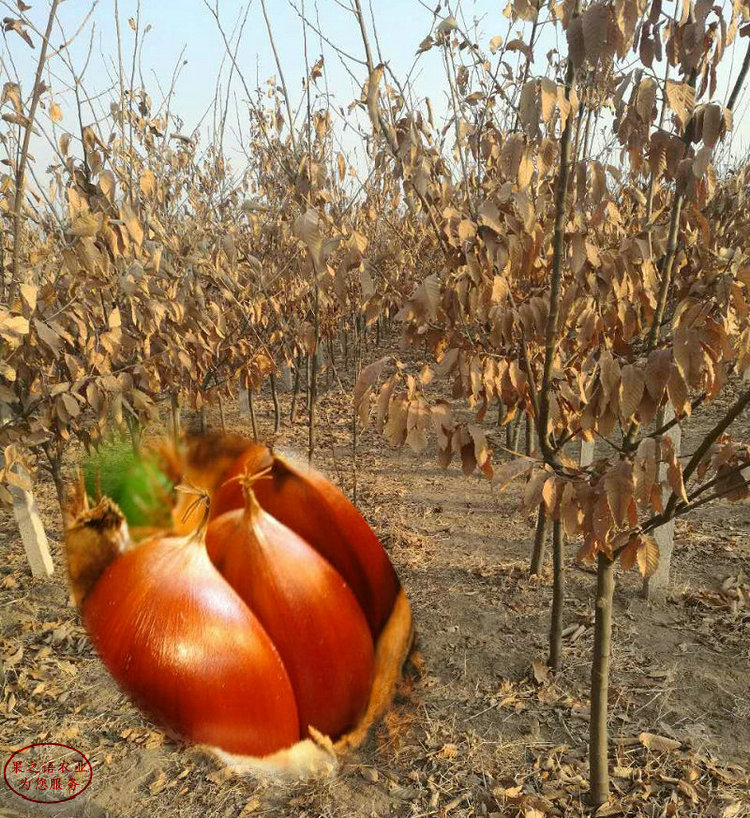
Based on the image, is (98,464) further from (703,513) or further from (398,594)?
(703,513)

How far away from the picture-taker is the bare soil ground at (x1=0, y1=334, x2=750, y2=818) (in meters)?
1.84

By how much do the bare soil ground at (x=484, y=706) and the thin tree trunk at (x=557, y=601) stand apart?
0.27ft

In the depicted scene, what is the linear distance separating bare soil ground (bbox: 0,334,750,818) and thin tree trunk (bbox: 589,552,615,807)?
0.34 feet

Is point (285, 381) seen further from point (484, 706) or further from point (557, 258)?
point (557, 258)

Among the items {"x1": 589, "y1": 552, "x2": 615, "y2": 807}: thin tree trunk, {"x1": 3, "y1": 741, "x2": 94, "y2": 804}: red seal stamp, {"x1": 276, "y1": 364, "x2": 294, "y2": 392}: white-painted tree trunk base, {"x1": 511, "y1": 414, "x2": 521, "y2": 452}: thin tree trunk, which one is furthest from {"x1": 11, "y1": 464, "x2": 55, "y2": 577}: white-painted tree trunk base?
{"x1": 276, "y1": 364, "x2": 294, "y2": 392}: white-painted tree trunk base

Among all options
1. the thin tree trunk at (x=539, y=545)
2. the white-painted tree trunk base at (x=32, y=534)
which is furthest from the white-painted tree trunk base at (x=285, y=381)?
the thin tree trunk at (x=539, y=545)

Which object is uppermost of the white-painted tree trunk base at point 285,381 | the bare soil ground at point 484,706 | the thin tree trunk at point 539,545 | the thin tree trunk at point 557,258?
the thin tree trunk at point 557,258

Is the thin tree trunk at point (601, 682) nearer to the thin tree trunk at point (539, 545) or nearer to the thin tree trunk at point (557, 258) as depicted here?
the thin tree trunk at point (557, 258)

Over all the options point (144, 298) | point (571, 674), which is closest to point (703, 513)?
point (571, 674)

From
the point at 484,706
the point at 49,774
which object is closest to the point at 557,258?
the point at 484,706

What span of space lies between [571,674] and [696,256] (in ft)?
5.92

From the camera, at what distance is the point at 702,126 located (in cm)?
117

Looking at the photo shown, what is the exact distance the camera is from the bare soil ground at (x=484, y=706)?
6.03 ft

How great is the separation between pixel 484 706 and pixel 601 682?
69 centimetres
